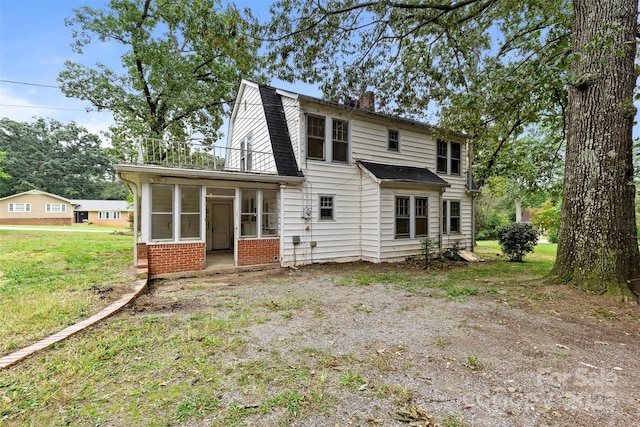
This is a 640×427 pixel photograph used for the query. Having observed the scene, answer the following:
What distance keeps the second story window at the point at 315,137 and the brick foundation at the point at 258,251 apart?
116 inches

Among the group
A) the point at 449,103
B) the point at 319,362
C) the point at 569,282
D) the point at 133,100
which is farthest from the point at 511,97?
the point at 133,100

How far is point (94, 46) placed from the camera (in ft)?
50.8

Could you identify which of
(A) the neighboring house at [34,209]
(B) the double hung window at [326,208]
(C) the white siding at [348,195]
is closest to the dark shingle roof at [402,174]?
(C) the white siding at [348,195]

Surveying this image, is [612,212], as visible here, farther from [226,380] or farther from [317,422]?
[226,380]

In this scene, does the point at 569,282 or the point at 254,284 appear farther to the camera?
the point at 254,284

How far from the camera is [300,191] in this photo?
905 centimetres

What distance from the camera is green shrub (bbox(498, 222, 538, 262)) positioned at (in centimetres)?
1043

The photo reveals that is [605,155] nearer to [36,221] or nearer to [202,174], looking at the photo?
[202,174]

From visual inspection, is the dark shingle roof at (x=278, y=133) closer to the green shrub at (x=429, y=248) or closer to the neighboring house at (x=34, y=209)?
the green shrub at (x=429, y=248)

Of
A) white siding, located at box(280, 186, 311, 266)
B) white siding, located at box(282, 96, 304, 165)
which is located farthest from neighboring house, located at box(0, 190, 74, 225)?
white siding, located at box(280, 186, 311, 266)

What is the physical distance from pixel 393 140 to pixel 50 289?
33.6ft

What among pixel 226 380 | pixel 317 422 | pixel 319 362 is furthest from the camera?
pixel 319 362

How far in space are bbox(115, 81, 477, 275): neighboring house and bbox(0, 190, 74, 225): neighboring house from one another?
3566cm

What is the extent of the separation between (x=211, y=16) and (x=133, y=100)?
1204 cm
